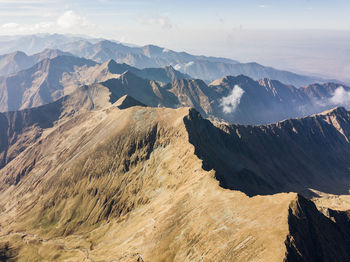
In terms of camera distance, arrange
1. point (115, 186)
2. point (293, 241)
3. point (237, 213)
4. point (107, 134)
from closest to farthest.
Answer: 1. point (293, 241)
2. point (237, 213)
3. point (115, 186)
4. point (107, 134)

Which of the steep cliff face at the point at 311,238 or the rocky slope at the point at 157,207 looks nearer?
the steep cliff face at the point at 311,238

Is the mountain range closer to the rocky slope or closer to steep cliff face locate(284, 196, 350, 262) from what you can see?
steep cliff face locate(284, 196, 350, 262)

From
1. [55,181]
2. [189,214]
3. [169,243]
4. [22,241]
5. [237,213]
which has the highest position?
[237,213]

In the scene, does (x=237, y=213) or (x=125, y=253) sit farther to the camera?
(x=125, y=253)

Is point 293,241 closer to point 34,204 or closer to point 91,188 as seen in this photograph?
point 91,188

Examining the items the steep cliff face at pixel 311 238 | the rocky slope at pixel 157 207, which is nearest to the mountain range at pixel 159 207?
the steep cliff face at pixel 311 238

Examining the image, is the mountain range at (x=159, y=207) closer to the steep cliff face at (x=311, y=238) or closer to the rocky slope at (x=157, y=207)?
the steep cliff face at (x=311, y=238)

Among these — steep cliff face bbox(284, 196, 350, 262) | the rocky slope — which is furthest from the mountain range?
the rocky slope

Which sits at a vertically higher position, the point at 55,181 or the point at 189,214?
the point at 189,214

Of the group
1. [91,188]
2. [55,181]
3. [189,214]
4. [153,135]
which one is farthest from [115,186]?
[189,214]
